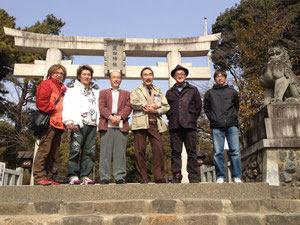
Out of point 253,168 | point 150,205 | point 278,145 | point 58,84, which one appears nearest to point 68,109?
point 58,84

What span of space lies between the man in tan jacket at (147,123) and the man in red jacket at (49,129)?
39.9 inches

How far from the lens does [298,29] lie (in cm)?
1370

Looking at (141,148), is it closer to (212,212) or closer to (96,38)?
(212,212)

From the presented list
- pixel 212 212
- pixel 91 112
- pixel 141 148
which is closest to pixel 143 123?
pixel 141 148

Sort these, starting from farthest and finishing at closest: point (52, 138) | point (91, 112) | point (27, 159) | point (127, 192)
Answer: point (27, 159) < point (91, 112) < point (52, 138) < point (127, 192)

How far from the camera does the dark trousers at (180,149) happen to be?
3.57m

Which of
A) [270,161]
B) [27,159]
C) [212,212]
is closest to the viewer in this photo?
[212,212]

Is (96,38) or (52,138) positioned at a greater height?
(96,38)

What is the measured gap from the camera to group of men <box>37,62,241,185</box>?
345 centimetres

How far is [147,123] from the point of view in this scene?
11.6 feet

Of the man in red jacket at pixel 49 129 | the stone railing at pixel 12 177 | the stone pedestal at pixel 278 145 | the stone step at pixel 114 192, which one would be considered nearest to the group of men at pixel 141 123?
the man in red jacket at pixel 49 129

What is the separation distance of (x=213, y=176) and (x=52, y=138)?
5348mm

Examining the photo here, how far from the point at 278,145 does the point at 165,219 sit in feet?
10.4

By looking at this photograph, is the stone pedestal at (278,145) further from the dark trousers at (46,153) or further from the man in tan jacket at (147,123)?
the dark trousers at (46,153)
